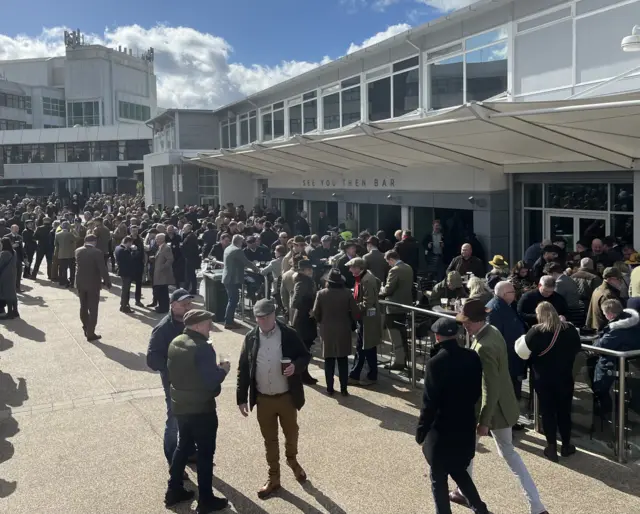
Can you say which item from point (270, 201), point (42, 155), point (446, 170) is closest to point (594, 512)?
point (446, 170)

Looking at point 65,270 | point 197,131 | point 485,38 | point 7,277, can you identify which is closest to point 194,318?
point 7,277

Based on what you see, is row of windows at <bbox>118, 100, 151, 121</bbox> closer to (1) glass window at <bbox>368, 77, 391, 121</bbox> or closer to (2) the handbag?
(1) glass window at <bbox>368, 77, 391, 121</bbox>

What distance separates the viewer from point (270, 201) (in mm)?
29344

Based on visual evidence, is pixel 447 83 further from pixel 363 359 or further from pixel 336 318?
pixel 336 318

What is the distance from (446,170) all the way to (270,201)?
14167mm

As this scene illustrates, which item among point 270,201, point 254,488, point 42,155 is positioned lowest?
point 254,488

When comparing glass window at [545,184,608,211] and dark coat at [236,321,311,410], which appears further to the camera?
glass window at [545,184,608,211]

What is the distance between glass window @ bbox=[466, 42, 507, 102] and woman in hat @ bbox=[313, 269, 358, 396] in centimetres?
772

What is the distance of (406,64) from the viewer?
17.7 metres

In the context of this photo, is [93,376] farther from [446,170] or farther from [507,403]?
[446,170]

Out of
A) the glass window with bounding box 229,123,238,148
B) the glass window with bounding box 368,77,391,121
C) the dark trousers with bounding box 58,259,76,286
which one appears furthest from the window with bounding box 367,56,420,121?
the glass window with bounding box 229,123,238,148

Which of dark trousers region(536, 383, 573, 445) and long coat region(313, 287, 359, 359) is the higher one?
long coat region(313, 287, 359, 359)

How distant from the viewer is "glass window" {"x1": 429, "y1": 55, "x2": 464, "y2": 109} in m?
15.7

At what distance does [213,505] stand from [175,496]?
0.37 meters
